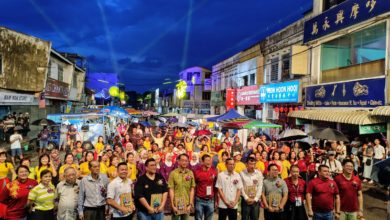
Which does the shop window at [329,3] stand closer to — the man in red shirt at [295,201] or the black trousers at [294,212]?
the man in red shirt at [295,201]

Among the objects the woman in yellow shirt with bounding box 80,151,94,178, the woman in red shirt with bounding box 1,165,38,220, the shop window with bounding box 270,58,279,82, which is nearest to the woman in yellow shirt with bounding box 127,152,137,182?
the woman in yellow shirt with bounding box 80,151,94,178

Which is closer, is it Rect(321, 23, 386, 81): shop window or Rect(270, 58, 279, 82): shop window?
Rect(321, 23, 386, 81): shop window

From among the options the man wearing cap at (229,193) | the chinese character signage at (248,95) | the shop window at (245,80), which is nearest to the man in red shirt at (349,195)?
the man wearing cap at (229,193)

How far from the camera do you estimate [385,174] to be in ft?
17.9

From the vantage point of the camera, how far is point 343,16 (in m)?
15.9

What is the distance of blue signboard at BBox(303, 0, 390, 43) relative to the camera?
13.7 m

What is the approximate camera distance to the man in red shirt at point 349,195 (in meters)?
6.50

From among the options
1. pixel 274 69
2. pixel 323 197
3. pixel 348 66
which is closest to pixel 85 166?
pixel 323 197

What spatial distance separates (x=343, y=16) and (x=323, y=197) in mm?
12266

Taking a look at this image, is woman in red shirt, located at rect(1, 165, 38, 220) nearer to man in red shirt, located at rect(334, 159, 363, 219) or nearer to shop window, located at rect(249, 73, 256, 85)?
man in red shirt, located at rect(334, 159, 363, 219)

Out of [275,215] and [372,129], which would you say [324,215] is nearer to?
[275,215]

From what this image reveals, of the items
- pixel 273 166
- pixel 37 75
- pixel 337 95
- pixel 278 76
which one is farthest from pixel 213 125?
pixel 273 166

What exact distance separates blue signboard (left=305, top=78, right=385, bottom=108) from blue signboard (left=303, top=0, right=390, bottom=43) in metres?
2.75

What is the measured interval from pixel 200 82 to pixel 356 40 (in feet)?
142
